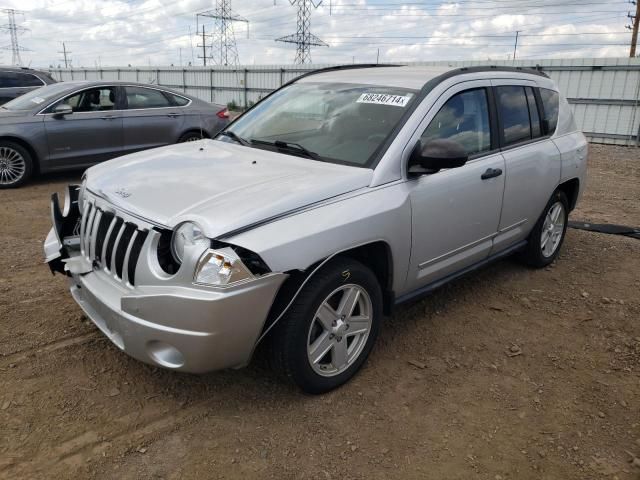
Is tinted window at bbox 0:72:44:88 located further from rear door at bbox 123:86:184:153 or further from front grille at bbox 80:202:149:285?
front grille at bbox 80:202:149:285

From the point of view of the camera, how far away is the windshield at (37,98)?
25.7 ft

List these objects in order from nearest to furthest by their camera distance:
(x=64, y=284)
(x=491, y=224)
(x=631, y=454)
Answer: (x=631, y=454)
(x=491, y=224)
(x=64, y=284)

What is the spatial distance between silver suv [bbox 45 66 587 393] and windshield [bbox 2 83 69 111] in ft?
16.3

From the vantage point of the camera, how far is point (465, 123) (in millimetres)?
3781

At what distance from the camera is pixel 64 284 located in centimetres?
434

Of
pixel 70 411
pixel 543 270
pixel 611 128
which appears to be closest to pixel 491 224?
pixel 543 270

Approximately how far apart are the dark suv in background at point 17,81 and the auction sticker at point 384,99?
9425 mm

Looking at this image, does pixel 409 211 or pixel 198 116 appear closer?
pixel 409 211

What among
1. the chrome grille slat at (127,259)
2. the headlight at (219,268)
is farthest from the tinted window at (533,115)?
the chrome grille slat at (127,259)

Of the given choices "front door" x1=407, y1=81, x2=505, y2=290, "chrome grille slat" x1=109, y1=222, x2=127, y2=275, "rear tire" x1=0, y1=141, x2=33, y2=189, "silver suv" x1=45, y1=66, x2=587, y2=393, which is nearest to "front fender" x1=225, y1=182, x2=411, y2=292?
"silver suv" x1=45, y1=66, x2=587, y2=393

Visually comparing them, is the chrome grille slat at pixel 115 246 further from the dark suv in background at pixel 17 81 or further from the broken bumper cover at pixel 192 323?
the dark suv in background at pixel 17 81

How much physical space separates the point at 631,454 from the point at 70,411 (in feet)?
9.55

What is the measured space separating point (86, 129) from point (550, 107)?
6.45 m

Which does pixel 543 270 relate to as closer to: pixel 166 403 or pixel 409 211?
pixel 409 211
